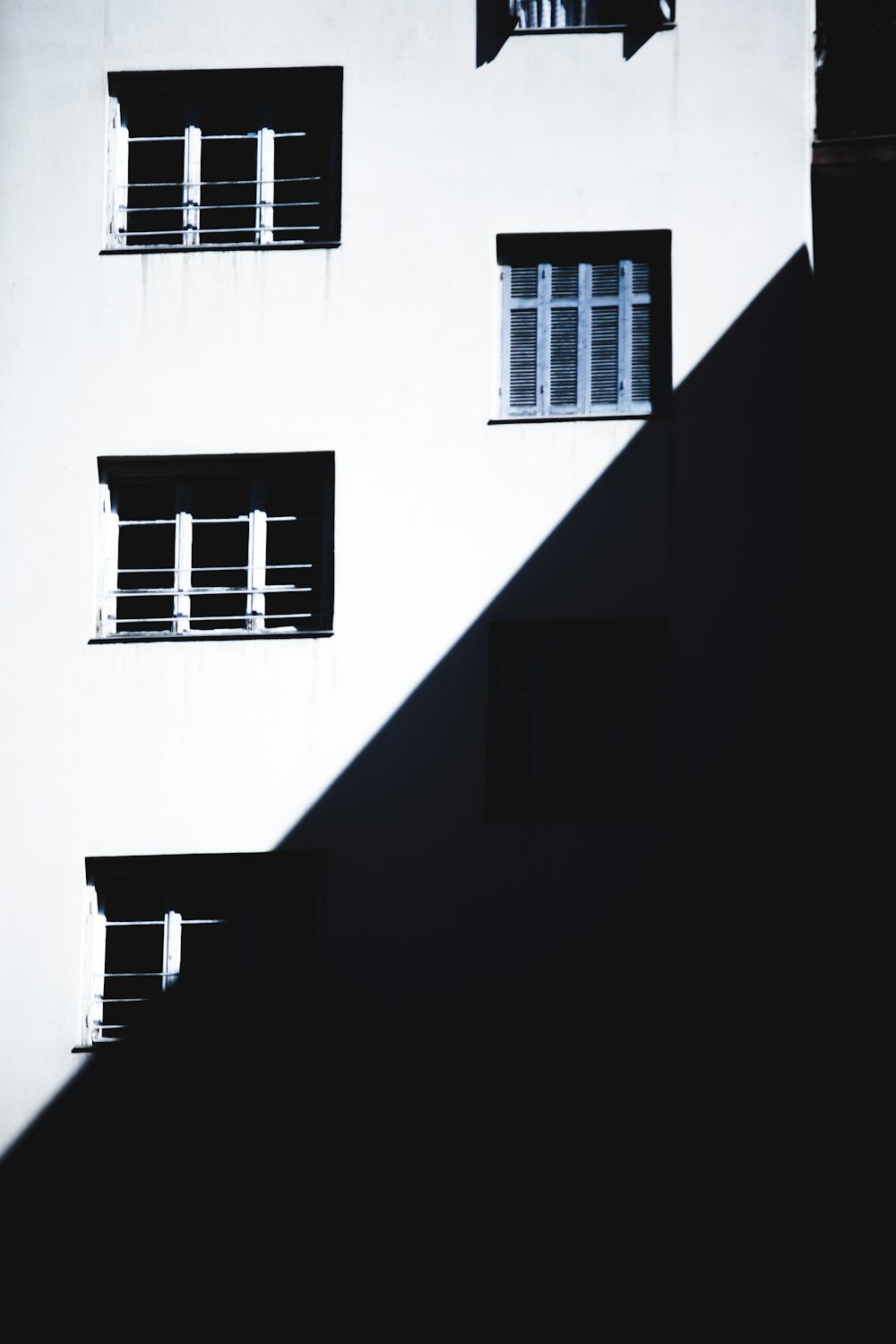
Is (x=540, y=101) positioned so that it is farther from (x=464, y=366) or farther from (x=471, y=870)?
(x=471, y=870)

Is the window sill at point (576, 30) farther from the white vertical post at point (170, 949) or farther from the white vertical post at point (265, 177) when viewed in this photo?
the white vertical post at point (170, 949)

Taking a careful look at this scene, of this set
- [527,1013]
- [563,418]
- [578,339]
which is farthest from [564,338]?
[527,1013]

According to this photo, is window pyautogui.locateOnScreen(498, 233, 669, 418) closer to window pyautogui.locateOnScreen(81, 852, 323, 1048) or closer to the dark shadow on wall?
the dark shadow on wall

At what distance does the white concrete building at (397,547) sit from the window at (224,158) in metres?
0.04

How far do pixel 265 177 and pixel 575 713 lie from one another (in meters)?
5.94

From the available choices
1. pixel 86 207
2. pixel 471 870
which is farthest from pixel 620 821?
pixel 86 207

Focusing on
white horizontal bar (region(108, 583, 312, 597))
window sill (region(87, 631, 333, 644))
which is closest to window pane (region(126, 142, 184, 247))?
white horizontal bar (region(108, 583, 312, 597))

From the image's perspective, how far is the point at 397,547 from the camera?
1722 cm

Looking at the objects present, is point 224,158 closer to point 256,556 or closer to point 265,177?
point 265,177

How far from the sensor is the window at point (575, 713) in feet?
55.8

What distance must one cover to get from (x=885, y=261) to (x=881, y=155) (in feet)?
3.60

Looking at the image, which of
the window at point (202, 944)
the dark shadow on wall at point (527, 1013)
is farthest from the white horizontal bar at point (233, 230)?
the window at point (202, 944)

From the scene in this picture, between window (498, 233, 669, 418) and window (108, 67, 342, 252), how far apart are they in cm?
193

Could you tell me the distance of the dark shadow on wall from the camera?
16.2m
